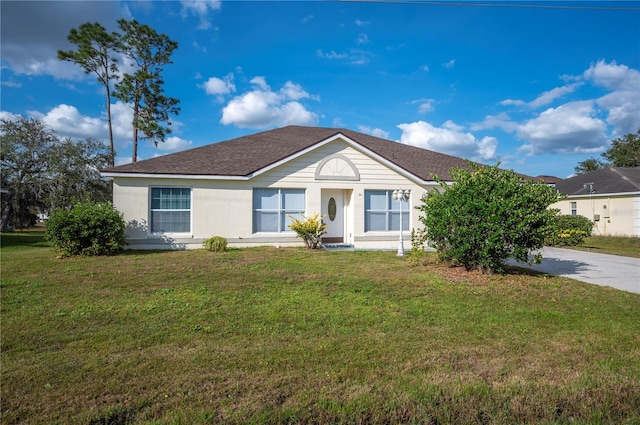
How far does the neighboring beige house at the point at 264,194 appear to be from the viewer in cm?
1273

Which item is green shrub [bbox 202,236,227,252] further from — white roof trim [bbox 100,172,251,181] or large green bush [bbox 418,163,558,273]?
large green bush [bbox 418,163,558,273]

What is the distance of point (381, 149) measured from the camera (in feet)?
56.8

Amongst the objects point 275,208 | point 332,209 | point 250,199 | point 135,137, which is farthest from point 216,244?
point 135,137

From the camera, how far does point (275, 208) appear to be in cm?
1373

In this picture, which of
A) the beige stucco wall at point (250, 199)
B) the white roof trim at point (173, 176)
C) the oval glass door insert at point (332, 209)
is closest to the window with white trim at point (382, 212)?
the beige stucco wall at point (250, 199)

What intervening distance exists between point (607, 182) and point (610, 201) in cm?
224

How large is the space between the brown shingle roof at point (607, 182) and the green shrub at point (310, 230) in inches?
786

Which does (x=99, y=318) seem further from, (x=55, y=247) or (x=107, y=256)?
(x=55, y=247)

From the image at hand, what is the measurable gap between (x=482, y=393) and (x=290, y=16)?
10992mm

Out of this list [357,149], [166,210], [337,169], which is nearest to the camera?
[166,210]

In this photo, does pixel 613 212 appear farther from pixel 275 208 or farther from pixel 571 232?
pixel 275 208

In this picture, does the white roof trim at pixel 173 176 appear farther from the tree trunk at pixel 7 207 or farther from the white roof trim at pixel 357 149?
the tree trunk at pixel 7 207

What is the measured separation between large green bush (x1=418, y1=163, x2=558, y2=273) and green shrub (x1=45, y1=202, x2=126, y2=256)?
9.67 m

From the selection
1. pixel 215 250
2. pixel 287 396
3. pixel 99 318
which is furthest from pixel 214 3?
pixel 287 396
